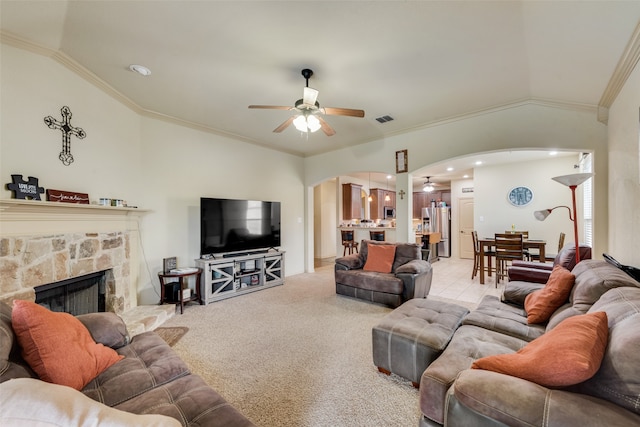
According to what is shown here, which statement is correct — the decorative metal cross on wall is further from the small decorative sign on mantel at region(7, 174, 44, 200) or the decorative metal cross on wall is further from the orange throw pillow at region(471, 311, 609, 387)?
the orange throw pillow at region(471, 311, 609, 387)

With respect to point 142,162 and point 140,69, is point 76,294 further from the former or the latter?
point 140,69

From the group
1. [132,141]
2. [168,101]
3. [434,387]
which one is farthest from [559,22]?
[132,141]

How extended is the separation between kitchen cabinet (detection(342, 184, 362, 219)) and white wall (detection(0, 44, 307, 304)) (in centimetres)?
261

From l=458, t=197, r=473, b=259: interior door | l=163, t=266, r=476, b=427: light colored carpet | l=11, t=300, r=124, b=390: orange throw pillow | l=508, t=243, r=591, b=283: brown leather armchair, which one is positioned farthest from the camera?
l=458, t=197, r=473, b=259: interior door

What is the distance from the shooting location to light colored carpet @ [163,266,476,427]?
1.78 metres

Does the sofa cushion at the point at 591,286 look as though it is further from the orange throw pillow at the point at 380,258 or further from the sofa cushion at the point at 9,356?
the sofa cushion at the point at 9,356

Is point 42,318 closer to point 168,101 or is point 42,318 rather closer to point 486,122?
point 168,101

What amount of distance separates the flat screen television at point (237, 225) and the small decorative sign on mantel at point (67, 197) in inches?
56.6

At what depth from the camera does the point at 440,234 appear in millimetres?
8406

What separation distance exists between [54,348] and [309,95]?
2537 mm

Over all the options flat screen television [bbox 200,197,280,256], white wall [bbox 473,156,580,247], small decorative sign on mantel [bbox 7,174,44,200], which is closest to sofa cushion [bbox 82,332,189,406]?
small decorative sign on mantel [bbox 7,174,44,200]

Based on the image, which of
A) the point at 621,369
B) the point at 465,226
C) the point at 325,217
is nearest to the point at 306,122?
the point at 621,369

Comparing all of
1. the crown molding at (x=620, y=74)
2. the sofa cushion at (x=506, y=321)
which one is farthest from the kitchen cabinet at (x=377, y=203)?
the sofa cushion at (x=506, y=321)

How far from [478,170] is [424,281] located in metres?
4.64
